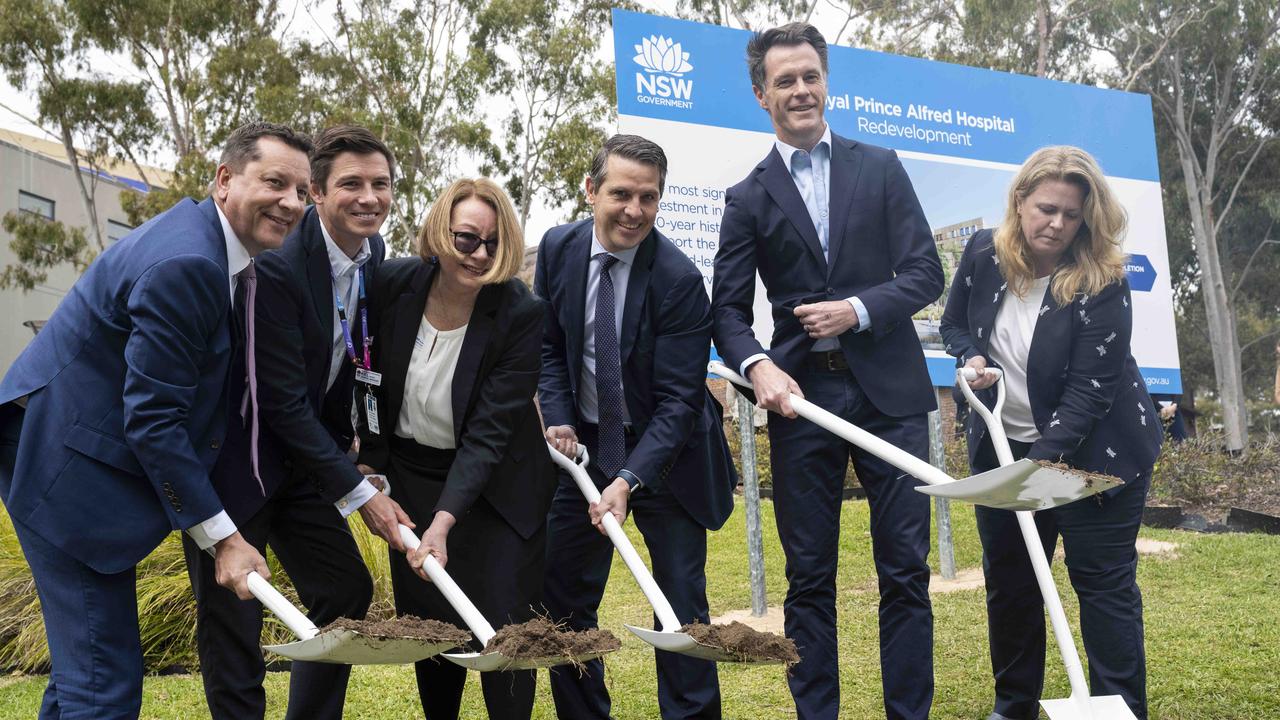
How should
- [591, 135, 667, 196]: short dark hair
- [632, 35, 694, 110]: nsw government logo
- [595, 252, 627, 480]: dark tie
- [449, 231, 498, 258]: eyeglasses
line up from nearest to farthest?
[449, 231, 498, 258]: eyeglasses, [591, 135, 667, 196]: short dark hair, [595, 252, 627, 480]: dark tie, [632, 35, 694, 110]: nsw government logo

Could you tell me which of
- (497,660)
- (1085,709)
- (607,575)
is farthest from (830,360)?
(497,660)

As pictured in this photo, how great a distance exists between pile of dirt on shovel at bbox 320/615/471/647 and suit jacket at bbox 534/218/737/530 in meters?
0.88

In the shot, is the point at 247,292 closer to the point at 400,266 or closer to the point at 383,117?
the point at 400,266

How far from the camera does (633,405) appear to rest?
3.58 m

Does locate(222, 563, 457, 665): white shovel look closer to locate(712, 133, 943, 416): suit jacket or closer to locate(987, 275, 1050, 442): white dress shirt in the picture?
locate(712, 133, 943, 416): suit jacket

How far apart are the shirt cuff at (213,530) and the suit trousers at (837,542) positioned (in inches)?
60.2

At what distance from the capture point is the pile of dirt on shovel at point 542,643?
2.69 meters

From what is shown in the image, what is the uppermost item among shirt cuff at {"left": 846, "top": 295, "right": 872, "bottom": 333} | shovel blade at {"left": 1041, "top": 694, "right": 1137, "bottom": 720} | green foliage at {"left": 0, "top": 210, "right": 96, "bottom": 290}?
green foliage at {"left": 0, "top": 210, "right": 96, "bottom": 290}

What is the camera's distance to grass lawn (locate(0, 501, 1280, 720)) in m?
4.30

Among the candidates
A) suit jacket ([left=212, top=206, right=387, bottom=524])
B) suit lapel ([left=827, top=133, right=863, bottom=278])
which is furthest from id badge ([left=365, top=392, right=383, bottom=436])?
suit lapel ([left=827, top=133, right=863, bottom=278])

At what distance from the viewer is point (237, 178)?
286cm

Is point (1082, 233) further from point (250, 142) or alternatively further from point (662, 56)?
point (662, 56)

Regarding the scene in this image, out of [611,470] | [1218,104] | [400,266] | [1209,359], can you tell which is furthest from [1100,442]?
[1209,359]

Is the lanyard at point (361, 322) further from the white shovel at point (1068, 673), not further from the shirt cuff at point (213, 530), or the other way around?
the white shovel at point (1068, 673)
